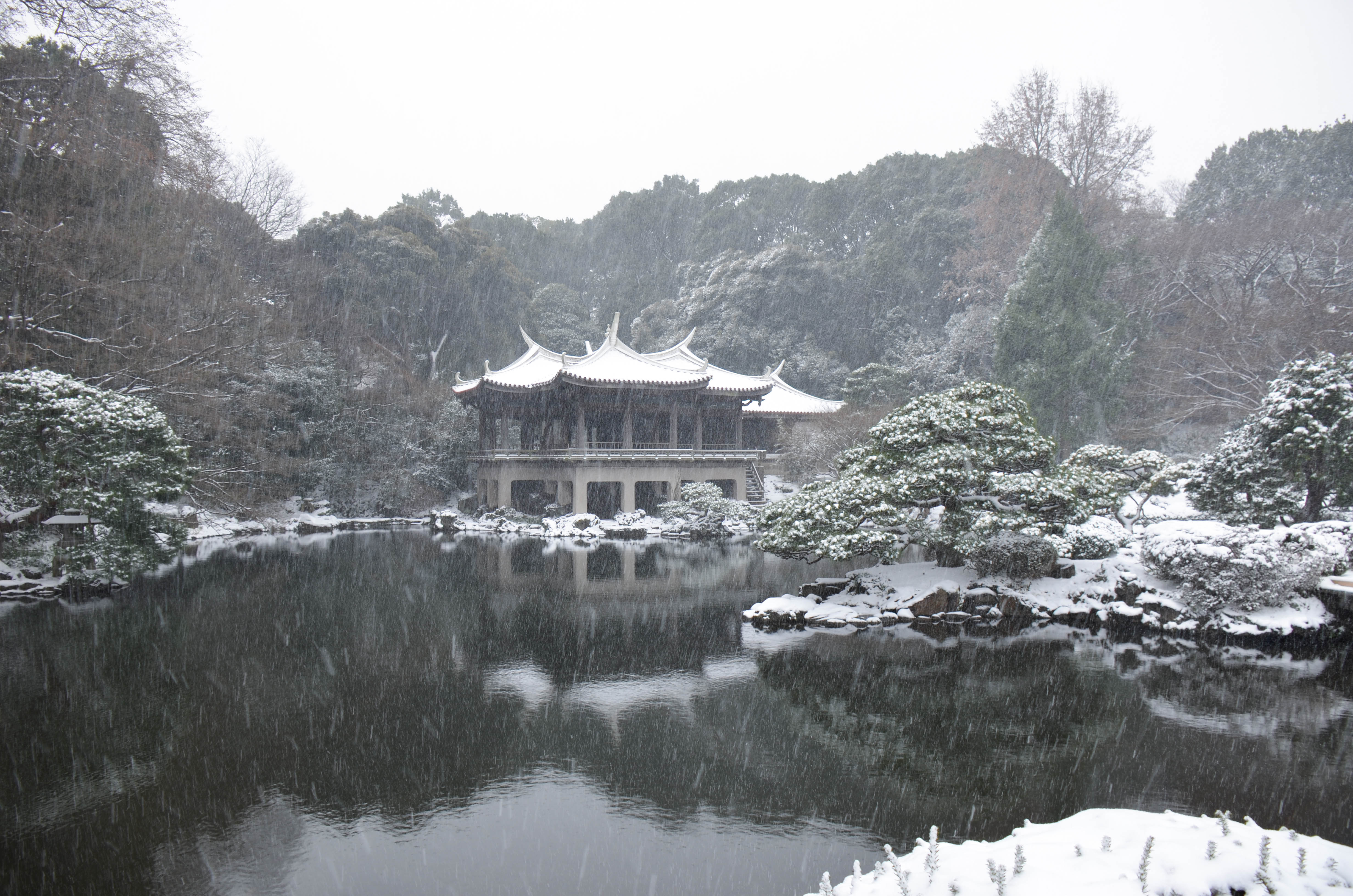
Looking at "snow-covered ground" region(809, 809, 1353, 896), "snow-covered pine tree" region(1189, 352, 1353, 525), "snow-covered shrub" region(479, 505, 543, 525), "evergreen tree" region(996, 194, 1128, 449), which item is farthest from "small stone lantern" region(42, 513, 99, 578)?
"evergreen tree" region(996, 194, 1128, 449)

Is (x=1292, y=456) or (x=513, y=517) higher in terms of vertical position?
(x=1292, y=456)

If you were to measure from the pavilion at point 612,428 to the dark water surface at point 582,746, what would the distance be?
43.1 feet

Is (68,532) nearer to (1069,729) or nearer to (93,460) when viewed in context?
(93,460)

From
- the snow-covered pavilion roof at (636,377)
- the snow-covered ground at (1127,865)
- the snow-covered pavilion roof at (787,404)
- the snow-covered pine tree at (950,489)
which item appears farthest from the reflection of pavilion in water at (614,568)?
the snow-covered pavilion roof at (787,404)

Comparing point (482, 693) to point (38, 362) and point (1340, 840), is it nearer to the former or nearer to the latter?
point (1340, 840)

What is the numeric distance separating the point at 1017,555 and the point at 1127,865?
8.31m

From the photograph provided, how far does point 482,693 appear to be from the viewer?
25.3 ft

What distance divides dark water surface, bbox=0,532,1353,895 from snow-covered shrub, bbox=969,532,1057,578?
104cm

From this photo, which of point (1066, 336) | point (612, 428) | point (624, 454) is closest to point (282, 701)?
point (624, 454)

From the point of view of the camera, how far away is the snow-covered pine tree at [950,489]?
10938 mm

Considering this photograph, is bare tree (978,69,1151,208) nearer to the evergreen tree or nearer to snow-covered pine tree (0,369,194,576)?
the evergreen tree

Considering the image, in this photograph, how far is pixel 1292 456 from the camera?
11602 millimetres

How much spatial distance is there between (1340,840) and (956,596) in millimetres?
6413

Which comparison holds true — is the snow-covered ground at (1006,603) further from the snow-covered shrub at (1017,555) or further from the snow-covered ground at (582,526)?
the snow-covered ground at (582,526)
